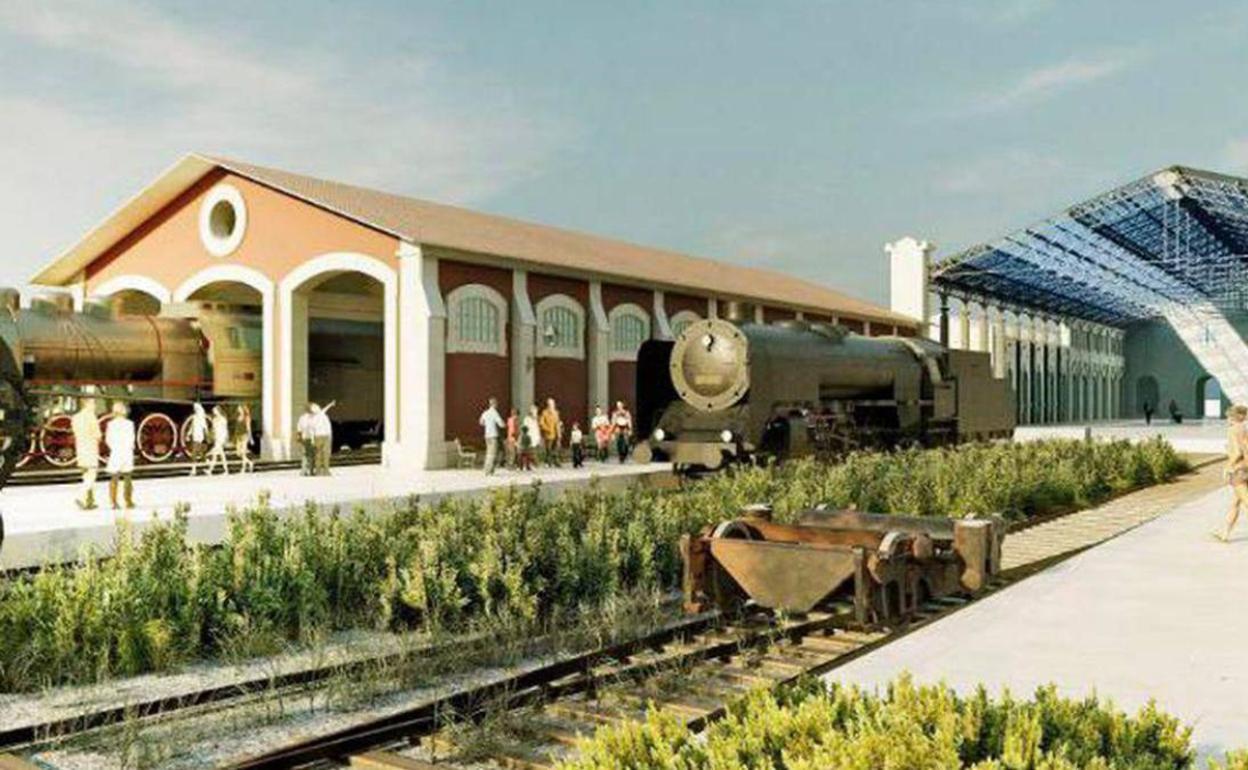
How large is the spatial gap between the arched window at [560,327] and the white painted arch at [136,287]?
32.0ft

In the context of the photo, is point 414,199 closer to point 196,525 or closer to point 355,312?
point 355,312

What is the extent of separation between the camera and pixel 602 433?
25.4 m

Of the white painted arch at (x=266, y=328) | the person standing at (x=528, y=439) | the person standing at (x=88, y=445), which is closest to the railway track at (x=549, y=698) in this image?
the person standing at (x=88, y=445)

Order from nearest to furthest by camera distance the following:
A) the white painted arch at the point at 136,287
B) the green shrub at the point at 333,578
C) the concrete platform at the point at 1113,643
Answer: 1. the concrete platform at the point at 1113,643
2. the green shrub at the point at 333,578
3. the white painted arch at the point at 136,287

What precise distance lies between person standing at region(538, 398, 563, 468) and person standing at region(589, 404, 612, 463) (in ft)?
3.09

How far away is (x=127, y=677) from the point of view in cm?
732

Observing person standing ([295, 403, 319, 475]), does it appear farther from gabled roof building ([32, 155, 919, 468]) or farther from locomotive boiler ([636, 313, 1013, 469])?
locomotive boiler ([636, 313, 1013, 469])

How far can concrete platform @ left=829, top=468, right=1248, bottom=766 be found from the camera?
5809mm

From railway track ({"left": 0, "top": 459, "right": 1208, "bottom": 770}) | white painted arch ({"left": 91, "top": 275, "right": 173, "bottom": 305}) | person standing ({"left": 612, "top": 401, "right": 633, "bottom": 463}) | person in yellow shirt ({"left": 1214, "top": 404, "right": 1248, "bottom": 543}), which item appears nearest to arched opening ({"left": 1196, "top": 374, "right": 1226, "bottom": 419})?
person standing ({"left": 612, "top": 401, "right": 633, "bottom": 463})

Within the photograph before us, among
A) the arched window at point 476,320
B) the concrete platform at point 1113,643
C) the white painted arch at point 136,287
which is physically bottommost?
the concrete platform at point 1113,643

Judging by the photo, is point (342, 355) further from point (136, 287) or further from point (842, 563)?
point (842, 563)

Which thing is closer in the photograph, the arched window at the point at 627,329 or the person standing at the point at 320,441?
the person standing at the point at 320,441

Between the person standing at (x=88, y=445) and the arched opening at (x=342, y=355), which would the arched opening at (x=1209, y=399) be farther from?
the person standing at (x=88, y=445)

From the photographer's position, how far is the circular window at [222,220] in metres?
25.7
